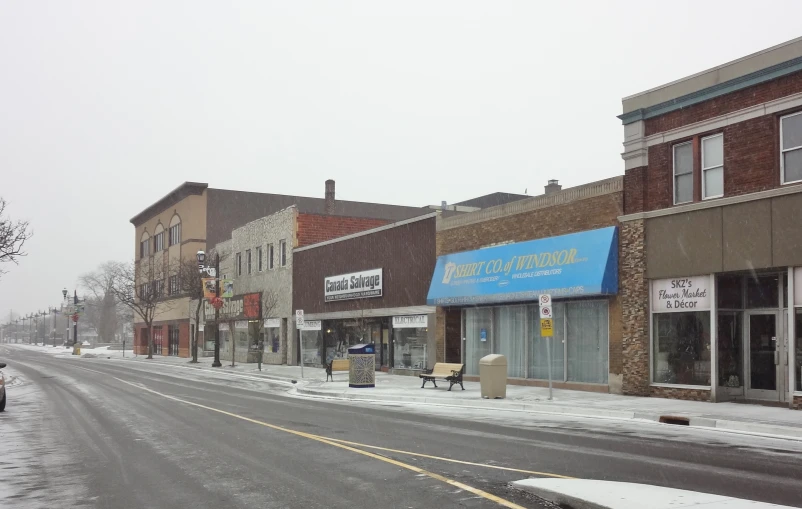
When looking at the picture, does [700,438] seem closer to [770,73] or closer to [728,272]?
[728,272]

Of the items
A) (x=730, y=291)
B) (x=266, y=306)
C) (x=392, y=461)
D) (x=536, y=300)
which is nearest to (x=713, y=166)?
(x=730, y=291)

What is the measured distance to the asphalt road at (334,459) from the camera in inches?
337

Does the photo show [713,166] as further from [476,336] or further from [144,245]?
[144,245]

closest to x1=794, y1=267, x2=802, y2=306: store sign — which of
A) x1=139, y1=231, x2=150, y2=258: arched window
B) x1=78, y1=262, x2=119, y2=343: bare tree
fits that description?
x1=139, y1=231, x2=150, y2=258: arched window

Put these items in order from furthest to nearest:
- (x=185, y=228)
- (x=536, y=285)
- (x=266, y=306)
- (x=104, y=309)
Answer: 1. (x=104, y=309)
2. (x=185, y=228)
3. (x=266, y=306)
4. (x=536, y=285)

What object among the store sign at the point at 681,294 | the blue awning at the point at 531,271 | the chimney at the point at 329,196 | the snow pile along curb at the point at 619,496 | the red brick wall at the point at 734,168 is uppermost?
the chimney at the point at 329,196

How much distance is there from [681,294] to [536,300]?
17.4 ft

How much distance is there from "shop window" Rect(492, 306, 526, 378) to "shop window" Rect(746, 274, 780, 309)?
7993 mm

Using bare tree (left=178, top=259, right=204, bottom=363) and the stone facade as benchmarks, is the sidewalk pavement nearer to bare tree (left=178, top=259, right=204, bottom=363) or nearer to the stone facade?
the stone facade

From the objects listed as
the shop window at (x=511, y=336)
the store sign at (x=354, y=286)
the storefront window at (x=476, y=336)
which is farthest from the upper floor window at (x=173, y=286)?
the shop window at (x=511, y=336)

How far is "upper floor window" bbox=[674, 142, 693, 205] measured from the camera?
2027 cm

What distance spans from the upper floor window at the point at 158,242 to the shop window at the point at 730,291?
63.4m

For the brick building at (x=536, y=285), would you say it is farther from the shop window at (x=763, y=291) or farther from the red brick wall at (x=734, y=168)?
the shop window at (x=763, y=291)

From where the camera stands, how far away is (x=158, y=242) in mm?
76375
